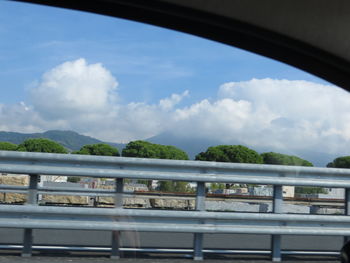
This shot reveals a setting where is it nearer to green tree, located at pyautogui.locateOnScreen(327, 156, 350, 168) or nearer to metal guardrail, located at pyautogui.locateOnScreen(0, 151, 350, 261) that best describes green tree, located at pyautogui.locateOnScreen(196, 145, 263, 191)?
metal guardrail, located at pyautogui.locateOnScreen(0, 151, 350, 261)

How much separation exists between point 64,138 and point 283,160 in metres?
2.16

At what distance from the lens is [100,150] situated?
259 inches

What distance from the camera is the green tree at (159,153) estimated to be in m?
6.58

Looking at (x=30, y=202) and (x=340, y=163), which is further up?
(x=340, y=163)

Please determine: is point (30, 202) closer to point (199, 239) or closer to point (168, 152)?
point (168, 152)

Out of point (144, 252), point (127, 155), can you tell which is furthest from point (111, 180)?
point (144, 252)

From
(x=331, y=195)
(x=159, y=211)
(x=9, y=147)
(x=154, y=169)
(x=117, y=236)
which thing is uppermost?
(x=9, y=147)

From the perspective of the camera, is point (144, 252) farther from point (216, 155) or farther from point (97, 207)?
point (216, 155)

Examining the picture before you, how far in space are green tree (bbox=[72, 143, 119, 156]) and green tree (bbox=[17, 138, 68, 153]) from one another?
18 cm

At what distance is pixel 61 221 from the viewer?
6.20m

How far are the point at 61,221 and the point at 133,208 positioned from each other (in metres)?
0.67

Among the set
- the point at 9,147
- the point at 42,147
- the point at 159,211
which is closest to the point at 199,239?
the point at 159,211

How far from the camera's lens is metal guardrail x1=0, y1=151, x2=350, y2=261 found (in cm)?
616

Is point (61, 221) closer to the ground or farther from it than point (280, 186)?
closer to the ground
